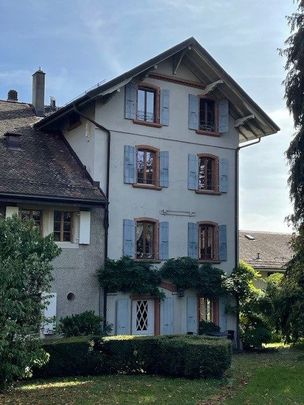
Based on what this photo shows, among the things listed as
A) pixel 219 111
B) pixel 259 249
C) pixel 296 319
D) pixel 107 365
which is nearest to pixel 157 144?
pixel 219 111

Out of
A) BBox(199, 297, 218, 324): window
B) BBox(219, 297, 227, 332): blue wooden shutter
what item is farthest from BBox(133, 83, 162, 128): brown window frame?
BBox(219, 297, 227, 332): blue wooden shutter

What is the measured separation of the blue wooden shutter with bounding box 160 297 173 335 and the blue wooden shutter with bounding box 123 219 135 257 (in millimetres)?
2149

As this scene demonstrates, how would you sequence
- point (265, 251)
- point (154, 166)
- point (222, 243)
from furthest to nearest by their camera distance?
point (265, 251)
point (222, 243)
point (154, 166)

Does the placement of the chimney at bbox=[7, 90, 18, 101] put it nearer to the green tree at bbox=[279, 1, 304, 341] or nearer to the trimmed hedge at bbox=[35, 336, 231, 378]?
the green tree at bbox=[279, 1, 304, 341]

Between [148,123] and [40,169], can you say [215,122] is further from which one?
[40,169]

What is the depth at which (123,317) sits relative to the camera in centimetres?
2059

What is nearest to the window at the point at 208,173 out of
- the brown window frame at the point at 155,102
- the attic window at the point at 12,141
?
the brown window frame at the point at 155,102

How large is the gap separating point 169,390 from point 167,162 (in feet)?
35.7

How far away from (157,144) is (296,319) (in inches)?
319

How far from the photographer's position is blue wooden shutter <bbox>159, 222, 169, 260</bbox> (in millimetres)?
21859

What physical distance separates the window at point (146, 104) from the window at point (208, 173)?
2.64m

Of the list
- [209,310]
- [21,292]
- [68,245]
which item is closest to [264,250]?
[209,310]

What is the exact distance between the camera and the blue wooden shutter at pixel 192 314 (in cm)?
2205

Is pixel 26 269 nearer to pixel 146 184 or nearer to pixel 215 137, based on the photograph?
pixel 146 184
